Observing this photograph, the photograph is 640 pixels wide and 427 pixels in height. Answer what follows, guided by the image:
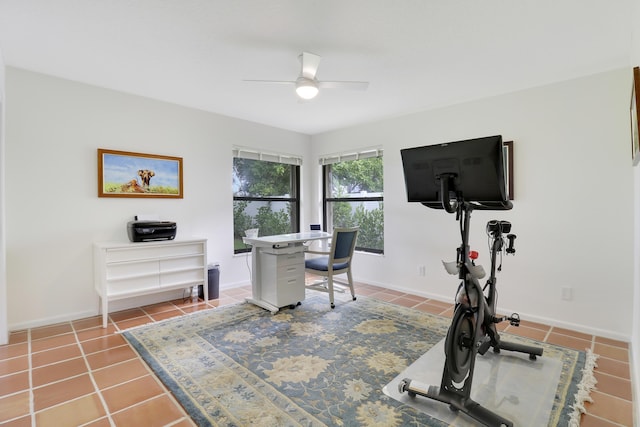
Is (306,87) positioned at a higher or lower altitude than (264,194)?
higher

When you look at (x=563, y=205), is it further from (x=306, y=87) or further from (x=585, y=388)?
(x=306, y=87)

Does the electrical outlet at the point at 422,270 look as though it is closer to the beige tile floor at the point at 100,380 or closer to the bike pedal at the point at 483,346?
the beige tile floor at the point at 100,380

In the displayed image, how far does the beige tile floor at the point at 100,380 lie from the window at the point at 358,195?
210 centimetres

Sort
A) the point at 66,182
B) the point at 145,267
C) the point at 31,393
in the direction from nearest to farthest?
the point at 31,393, the point at 66,182, the point at 145,267

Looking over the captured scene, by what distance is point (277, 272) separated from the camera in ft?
10.7

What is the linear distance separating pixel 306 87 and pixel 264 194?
2.45 meters

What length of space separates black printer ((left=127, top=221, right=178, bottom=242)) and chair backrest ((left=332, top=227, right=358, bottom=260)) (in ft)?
5.79

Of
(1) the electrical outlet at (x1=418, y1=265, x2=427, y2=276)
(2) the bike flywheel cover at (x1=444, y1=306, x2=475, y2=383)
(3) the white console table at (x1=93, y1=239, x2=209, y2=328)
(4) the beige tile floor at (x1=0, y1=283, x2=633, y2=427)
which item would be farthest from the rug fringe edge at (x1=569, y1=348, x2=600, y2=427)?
(3) the white console table at (x1=93, y1=239, x2=209, y2=328)

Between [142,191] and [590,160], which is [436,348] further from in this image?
[142,191]

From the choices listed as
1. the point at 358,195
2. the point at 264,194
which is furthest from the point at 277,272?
the point at 358,195

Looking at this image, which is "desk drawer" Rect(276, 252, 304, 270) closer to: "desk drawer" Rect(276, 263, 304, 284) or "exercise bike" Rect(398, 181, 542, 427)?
"desk drawer" Rect(276, 263, 304, 284)

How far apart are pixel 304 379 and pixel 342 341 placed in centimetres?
62

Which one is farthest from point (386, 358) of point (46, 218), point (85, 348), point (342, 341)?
point (46, 218)

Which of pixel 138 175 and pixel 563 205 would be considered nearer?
pixel 563 205
